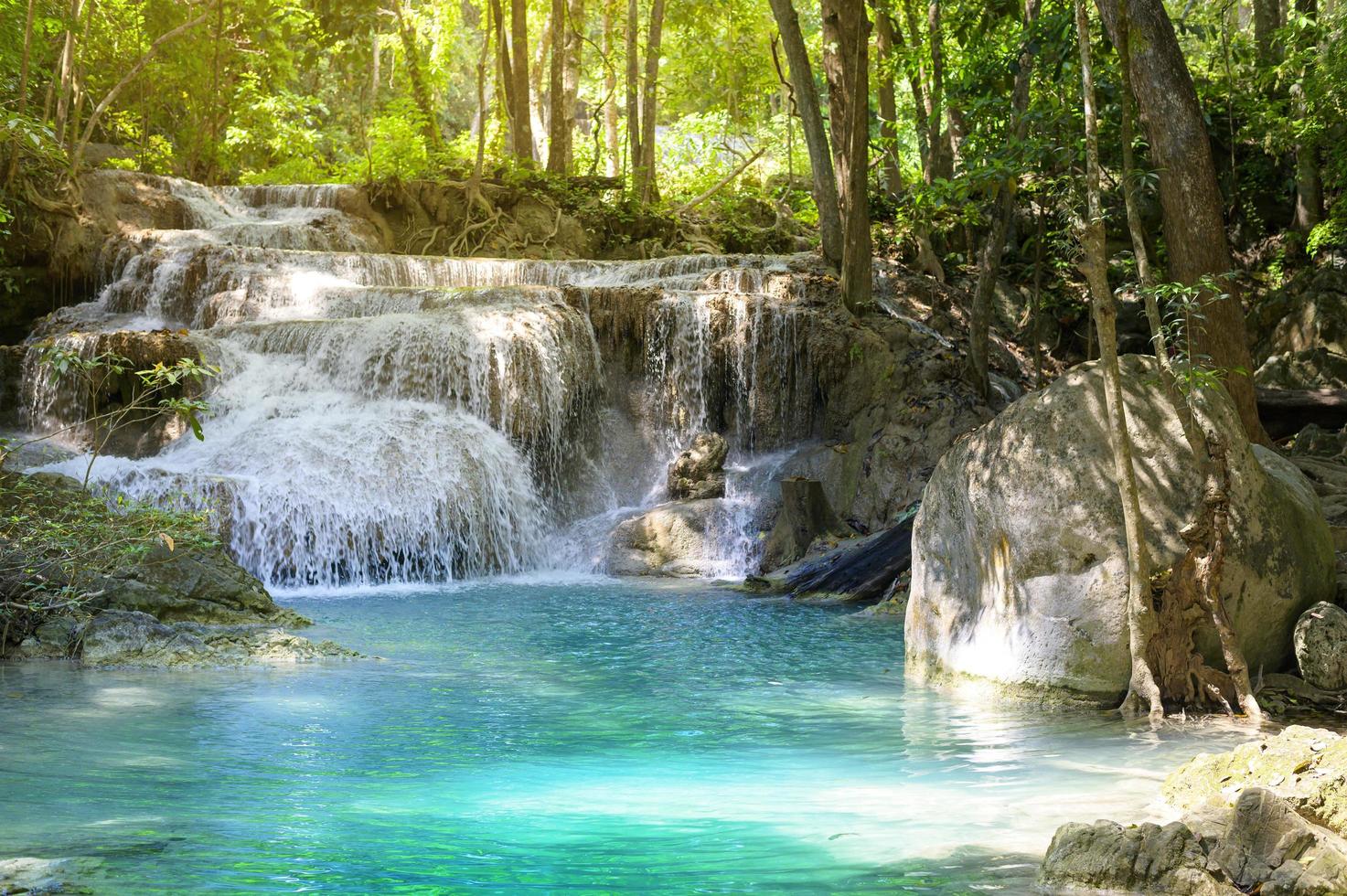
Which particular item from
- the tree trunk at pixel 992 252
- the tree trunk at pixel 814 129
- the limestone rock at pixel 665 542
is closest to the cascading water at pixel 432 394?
the limestone rock at pixel 665 542

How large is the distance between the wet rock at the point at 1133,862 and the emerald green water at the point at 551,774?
14 cm

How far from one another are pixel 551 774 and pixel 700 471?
9139mm

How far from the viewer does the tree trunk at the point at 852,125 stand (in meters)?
15.4

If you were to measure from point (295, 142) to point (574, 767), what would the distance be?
22855 mm

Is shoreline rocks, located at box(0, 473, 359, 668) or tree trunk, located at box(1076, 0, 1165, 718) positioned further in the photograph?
shoreline rocks, located at box(0, 473, 359, 668)

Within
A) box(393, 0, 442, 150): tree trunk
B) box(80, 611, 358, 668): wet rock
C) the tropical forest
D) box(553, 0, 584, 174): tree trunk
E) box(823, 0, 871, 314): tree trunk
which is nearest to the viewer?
the tropical forest

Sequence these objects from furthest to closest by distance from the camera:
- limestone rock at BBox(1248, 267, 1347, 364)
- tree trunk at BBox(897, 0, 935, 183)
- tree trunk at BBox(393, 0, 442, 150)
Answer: tree trunk at BBox(393, 0, 442, 150) < tree trunk at BBox(897, 0, 935, 183) < limestone rock at BBox(1248, 267, 1347, 364)

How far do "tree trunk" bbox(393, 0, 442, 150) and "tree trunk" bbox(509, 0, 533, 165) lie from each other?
8.15 ft

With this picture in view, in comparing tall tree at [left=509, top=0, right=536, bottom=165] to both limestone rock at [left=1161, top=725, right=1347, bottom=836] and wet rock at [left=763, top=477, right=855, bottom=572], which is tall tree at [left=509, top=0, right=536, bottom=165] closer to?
wet rock at [left=763, top=477, right=855, bottom=572]

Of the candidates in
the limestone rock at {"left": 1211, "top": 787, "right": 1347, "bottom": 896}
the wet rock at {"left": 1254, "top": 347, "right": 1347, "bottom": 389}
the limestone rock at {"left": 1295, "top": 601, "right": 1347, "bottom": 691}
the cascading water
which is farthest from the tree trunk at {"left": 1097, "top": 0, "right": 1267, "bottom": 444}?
the limestone rock at {"left": 1211, "top": 787, "right": 1347, "bottom": 896}

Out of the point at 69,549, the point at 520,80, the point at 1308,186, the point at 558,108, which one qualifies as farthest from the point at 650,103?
the point at 69,549

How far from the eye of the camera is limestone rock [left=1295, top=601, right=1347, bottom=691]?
6.04 meters

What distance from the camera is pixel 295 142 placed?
83.5 feet

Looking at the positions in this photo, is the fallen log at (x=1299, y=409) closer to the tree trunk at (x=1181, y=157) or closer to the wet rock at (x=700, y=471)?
the tree trunk at (x=1181, y=157)
